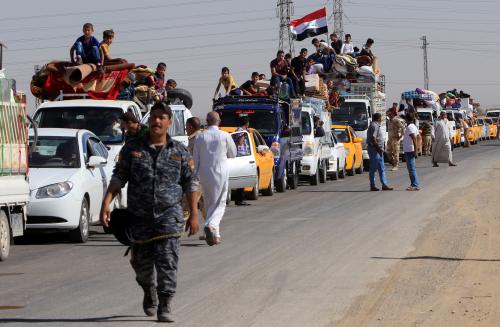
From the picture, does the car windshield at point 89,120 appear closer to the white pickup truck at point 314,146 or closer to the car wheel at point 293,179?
the car wheel at point 293,179

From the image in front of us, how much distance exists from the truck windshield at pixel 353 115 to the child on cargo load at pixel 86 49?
2066cm

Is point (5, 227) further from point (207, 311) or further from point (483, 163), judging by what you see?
point (483, 163)

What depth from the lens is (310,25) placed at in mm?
49938

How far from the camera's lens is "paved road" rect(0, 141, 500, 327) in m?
10.4

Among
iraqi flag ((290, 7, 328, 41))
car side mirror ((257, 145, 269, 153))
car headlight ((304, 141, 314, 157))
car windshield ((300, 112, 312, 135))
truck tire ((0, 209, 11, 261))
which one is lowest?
truck tire ((0, 209, 11, 261))

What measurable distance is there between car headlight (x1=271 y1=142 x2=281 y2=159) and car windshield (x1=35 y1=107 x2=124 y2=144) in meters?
6.07

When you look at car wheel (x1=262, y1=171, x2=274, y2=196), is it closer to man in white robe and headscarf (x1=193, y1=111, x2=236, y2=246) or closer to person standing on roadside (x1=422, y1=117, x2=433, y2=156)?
man in white robe and headscarf (x1=193, y1=111, x2=236, y2=246)

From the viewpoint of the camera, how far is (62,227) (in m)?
17.2

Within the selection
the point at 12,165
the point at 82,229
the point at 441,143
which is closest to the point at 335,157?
the point at 441,143

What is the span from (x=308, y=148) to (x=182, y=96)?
6.96 metres

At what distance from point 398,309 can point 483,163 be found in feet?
122

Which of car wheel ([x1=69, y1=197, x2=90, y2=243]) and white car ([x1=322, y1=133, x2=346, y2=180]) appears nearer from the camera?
car wheel ([x1=69, y1=197, x2=90, y2=243])

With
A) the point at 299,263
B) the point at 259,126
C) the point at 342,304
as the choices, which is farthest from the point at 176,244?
the point at 259,126

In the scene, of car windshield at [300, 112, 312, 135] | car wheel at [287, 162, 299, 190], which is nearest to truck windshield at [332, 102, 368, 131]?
car windshield at [300, 112, 312, 135]
